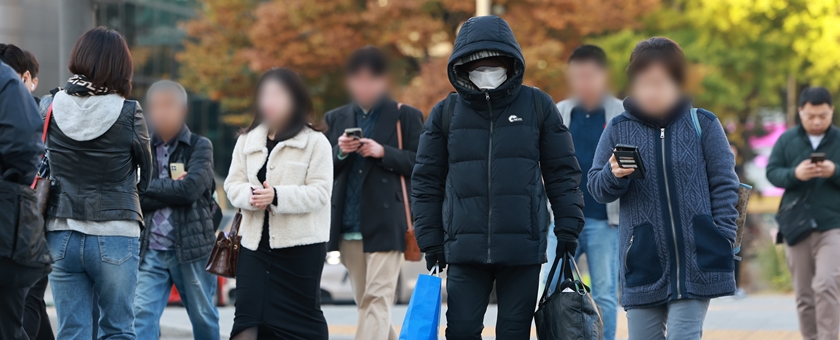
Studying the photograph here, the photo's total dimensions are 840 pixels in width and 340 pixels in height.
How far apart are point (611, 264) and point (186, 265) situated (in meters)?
2.95

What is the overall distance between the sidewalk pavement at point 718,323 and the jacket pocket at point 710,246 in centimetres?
353

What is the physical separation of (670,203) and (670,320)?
1.82ft

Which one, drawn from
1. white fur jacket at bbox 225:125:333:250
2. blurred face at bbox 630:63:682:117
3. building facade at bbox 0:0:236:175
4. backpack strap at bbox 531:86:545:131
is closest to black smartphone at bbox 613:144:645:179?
blurred face at bbox 630:63:682:117

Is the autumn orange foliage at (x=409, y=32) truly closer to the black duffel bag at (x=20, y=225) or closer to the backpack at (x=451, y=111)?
the backpack at (x=451, y=111)

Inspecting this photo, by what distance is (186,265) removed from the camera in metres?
6.84

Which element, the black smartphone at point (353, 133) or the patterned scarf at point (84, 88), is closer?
the patterned scarf at point (84, 88)

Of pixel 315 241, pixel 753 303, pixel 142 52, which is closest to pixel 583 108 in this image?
pixel 315 241

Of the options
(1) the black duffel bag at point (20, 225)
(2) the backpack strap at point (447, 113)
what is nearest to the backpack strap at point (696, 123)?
(2) the backpack strap at point (447, 113)

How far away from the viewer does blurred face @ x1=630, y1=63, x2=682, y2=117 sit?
199 inches

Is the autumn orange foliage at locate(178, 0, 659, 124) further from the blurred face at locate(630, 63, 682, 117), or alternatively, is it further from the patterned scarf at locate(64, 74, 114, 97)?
the blurred face at locate(630, 63, 682, 117)

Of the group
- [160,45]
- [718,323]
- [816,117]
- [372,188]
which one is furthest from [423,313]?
[160,45]

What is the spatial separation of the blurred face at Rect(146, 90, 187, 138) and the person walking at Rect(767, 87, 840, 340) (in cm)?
445

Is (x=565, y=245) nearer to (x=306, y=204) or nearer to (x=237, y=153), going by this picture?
(x=306, y=204)

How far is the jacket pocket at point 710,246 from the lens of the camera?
487 cm
